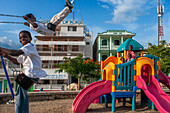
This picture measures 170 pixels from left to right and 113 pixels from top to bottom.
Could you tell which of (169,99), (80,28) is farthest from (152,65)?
(80,28)

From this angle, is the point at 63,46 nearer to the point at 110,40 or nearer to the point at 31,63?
the point at 110,40

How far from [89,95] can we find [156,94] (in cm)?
259

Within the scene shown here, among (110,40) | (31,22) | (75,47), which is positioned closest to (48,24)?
(31,22)

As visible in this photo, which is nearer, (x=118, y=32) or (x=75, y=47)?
(x=118, y=32)

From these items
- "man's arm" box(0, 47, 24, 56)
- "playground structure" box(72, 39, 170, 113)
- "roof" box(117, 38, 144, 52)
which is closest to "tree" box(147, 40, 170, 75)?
"roof" box(117, 38, 144, 52)

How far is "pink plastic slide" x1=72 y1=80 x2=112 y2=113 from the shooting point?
19.1 feet

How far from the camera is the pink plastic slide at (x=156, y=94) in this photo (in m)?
5.35

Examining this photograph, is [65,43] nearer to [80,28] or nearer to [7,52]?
[80,28]

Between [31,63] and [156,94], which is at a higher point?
[31,63]

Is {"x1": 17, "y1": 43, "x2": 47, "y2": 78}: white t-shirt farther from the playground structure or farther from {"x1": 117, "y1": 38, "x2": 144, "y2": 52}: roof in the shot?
{"x1": 117, "y1": 38, "x2": 144, "y2": 52}: roof

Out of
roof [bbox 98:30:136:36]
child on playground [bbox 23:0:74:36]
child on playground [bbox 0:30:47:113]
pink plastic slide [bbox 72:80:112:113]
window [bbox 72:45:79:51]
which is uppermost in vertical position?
roof [bbox 98:30:136:36]

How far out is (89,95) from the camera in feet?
19.7

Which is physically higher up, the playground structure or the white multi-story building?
the white multi-story building

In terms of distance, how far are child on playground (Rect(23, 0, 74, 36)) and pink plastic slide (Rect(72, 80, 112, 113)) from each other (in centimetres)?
384
